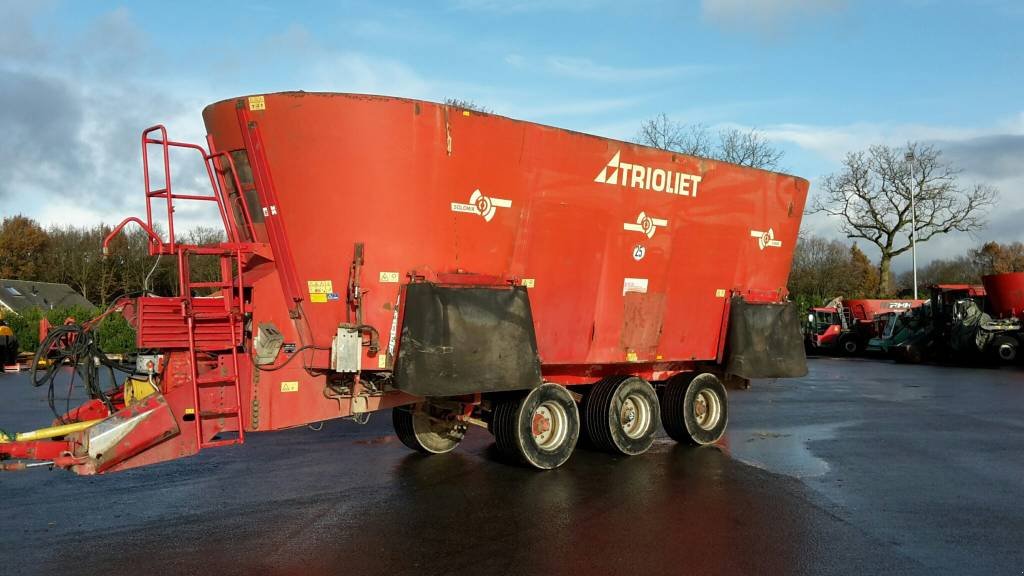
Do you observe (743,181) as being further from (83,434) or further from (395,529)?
(83,434)

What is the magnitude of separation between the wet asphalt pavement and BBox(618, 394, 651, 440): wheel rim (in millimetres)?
358

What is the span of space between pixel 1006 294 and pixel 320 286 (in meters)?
29.3

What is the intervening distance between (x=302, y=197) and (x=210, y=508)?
9.76ft

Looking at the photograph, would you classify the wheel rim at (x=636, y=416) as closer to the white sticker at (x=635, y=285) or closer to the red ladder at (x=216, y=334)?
the white sticker at (x=635, y=285)

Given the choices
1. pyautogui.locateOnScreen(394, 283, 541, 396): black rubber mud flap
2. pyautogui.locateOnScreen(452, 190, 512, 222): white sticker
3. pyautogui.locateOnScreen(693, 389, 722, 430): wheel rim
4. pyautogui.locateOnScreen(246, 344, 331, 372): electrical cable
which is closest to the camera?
pyautogui.locateOnScreen(246, 344, 331, 372): electrical cable

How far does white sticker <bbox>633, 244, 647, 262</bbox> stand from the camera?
9.88 metres

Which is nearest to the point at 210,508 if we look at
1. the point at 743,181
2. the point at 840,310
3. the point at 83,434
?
the point at 83,434

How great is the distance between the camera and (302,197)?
7645 millimetres

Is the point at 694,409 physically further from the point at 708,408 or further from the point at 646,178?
the point at 646,178

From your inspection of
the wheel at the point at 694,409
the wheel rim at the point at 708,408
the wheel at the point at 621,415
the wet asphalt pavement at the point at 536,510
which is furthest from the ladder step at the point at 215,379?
the wheel rim at the point at 708,408

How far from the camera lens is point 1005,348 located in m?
28.2

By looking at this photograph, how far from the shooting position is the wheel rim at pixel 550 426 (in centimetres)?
927

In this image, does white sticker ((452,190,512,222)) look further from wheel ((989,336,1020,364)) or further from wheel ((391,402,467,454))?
wheel ((989,336,1020,364))

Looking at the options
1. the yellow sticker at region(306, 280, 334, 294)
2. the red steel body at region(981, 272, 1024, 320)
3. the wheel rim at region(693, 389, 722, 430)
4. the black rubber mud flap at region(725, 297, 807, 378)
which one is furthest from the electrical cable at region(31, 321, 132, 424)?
the red steel body at region(981, 272, 1024, 320)
